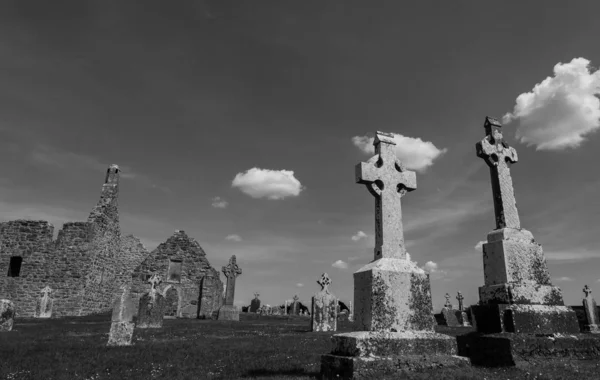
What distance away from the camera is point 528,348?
4.98 meters

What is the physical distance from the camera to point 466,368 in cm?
432

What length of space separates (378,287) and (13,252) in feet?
95.3

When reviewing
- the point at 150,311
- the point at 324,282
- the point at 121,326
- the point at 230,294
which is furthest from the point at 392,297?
the point at 230,294

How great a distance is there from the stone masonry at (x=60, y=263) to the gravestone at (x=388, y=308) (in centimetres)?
2520

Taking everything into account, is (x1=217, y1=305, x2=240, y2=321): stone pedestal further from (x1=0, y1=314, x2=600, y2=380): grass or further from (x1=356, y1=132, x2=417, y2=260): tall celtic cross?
(x1=356, y1=132, x2=417, y2=260): tall celtic cross

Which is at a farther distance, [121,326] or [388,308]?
[121,326]

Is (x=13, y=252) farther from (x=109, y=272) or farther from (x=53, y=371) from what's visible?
(x=53, y=371)

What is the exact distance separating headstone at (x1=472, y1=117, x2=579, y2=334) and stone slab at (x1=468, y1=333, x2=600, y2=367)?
0.16 meters

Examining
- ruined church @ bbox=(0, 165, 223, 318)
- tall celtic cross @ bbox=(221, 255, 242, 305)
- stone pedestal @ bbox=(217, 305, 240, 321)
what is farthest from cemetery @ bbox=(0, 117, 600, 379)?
ruined church @ bbox=(0, 165, 223, 318)

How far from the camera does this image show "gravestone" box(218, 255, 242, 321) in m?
21.0

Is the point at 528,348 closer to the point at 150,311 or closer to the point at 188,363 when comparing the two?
the point at 188,363

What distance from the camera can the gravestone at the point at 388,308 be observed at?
4.04m

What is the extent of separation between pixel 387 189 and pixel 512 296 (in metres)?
2.54

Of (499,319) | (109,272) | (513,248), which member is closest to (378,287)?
(499,319)
